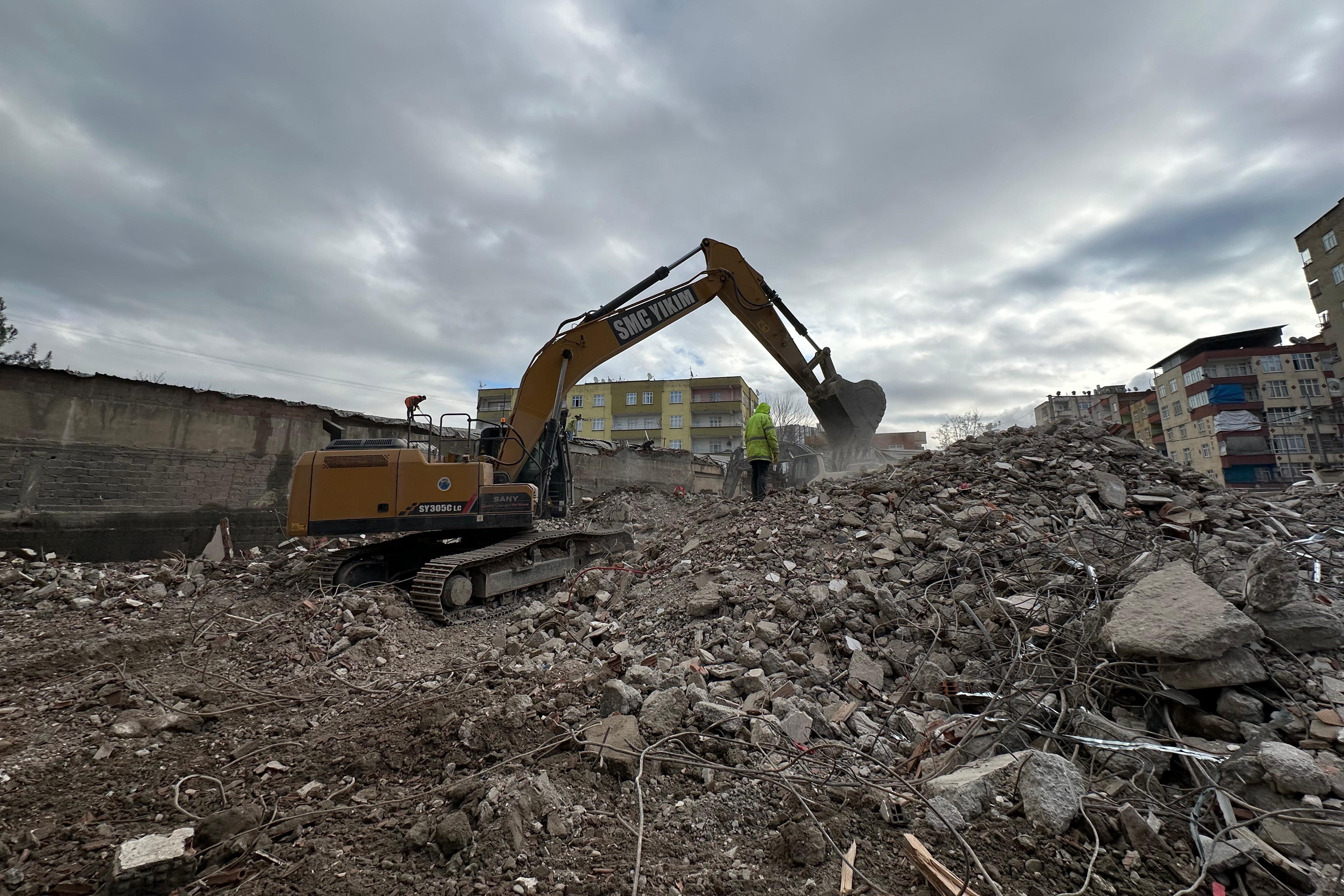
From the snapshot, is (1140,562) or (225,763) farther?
(1140,562)

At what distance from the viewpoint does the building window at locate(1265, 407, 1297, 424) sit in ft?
136

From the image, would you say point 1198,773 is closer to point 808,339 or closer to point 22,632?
point 808,339

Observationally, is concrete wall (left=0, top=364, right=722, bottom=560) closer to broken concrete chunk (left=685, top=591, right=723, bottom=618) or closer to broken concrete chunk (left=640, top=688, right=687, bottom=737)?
broken concrete chunk (left=685, top=591, right=723, bottom=618)

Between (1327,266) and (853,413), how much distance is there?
1570 inches

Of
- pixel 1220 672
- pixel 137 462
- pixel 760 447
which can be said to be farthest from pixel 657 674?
pixel 137 462

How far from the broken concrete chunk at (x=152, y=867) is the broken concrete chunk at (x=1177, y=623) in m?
4.15

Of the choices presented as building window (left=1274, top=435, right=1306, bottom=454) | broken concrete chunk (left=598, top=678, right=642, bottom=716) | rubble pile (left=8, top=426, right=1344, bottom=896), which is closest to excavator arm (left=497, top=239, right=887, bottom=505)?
rubble pile (left=8, top=426, right=1344, bottom=896)

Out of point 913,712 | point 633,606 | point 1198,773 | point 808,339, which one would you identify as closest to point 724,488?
point 808,339

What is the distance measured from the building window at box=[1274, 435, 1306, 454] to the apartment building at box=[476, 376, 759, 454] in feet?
124

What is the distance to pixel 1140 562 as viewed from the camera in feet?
13.3

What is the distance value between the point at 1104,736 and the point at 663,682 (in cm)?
226

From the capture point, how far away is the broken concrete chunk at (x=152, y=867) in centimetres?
201

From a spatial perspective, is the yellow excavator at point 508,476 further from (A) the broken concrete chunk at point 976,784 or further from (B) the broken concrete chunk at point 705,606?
(A) the broken concrete chunk at point 976,784

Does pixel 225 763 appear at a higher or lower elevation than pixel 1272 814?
lower
